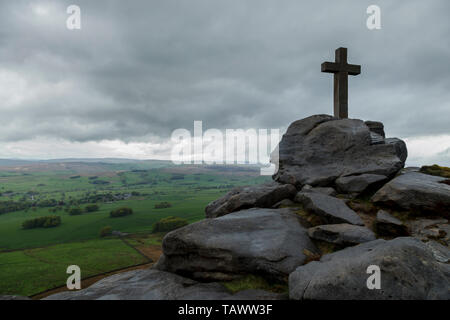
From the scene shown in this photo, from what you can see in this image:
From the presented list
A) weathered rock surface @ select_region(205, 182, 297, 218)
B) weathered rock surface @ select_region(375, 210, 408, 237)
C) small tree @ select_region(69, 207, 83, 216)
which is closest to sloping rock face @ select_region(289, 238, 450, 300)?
weathered rock surface @ select_region(375, 210, 408, 237)

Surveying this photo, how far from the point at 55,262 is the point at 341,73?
7840cm

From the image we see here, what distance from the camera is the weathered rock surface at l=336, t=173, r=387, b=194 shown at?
10703 millimetres

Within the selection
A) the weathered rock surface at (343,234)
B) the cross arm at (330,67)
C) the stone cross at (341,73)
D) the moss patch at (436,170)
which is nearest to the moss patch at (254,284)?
the weathered rock surface at (343,234)

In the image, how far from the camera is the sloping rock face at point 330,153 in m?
11.8

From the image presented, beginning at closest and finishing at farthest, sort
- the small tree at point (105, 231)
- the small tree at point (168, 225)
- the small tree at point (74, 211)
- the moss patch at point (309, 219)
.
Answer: the moss patch at point (309, 219) → the small tree at point (168, 225) → the small tree at point (105, 231) → the small tree at point (74, 211)

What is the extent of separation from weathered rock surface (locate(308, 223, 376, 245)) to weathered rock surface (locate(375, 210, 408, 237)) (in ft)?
3.72

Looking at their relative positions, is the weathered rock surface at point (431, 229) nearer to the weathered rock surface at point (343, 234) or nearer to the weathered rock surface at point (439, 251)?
the weathered rock surface at point (439, 251)

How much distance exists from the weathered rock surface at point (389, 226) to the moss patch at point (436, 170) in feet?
17.5

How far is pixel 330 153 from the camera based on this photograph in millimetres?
12797

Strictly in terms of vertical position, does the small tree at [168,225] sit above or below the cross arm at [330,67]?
below

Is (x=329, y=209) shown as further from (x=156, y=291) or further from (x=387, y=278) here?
(x=156, y=291)

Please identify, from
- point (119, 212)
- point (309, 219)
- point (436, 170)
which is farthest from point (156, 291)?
point (119, 212)

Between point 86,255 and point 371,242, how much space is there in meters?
80.7
